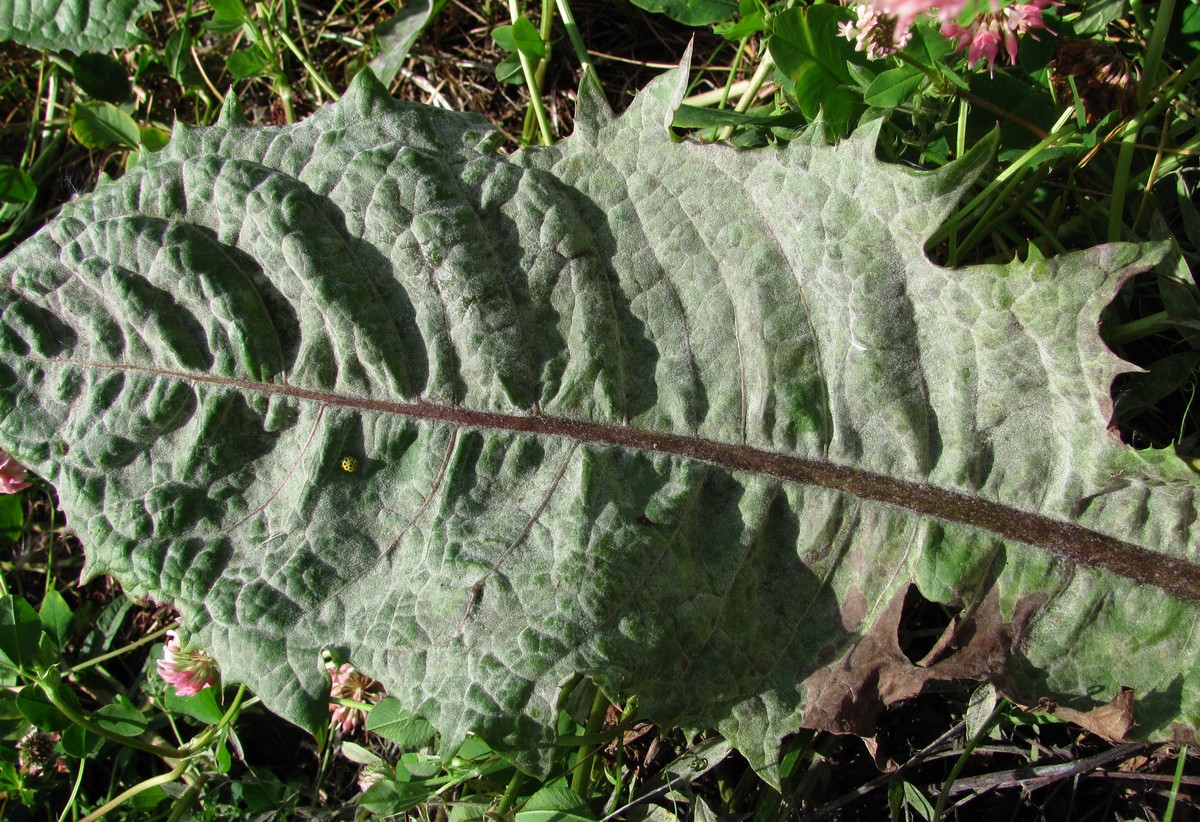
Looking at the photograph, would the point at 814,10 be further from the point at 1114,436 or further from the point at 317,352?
the point at 317,352

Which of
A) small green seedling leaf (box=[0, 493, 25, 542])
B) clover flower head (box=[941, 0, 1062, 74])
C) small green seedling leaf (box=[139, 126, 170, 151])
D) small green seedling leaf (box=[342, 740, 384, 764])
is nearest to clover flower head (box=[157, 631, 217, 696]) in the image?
small green seedling leaf (box=[342, 740, 384, 764])

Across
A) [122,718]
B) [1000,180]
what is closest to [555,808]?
[122,718]

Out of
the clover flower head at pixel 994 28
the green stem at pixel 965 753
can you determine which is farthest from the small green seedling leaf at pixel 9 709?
the clover flower head at pixel 994 28

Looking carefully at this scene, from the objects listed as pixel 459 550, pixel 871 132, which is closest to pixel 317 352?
pixel 459 550

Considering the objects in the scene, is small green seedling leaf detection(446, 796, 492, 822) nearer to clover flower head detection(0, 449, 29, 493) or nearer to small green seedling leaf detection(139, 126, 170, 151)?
clover flower head detection(0, 449, 29, 493)

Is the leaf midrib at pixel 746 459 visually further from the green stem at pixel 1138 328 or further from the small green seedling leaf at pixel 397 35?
the small green seedling leaf at pixel 397 35
